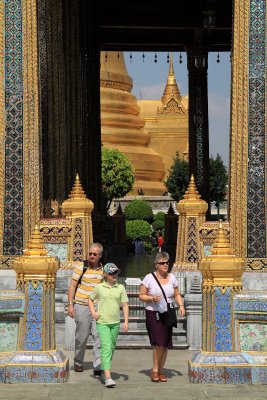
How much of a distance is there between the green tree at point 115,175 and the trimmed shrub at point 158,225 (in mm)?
6194

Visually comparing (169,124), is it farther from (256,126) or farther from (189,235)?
(256,126)

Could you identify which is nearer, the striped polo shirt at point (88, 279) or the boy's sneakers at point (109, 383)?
the boy's sneakers at point (109, 383)

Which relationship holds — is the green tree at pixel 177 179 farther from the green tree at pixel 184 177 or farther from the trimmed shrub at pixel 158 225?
the trimmed shrub at pixel 158 225

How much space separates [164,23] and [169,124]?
42.4m

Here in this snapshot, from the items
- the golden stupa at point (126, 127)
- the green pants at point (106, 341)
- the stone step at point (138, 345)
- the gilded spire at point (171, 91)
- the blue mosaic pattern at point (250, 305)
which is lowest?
the stone step at point (138, 345)

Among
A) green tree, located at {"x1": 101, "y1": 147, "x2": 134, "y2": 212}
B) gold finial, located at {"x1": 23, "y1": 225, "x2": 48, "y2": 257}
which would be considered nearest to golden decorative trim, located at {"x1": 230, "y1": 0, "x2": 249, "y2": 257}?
gold finial, located at {"x1": 23, "y1": 225, "x2": 48, "y2": 257}

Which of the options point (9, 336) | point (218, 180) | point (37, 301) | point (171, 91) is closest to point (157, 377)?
point (37, 301)

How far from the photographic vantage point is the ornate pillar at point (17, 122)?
44.5ft

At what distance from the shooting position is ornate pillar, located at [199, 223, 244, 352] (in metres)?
10.2

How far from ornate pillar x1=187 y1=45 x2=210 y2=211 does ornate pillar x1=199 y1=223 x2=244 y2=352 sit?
1849cm

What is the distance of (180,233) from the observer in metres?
15.4

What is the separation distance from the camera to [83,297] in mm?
11094

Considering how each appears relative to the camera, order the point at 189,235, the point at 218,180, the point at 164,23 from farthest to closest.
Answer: the point at 218,180
the point at 164,23
the point at 189,235

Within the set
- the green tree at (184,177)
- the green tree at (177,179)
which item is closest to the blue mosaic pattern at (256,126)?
the green tree at (184,177)
